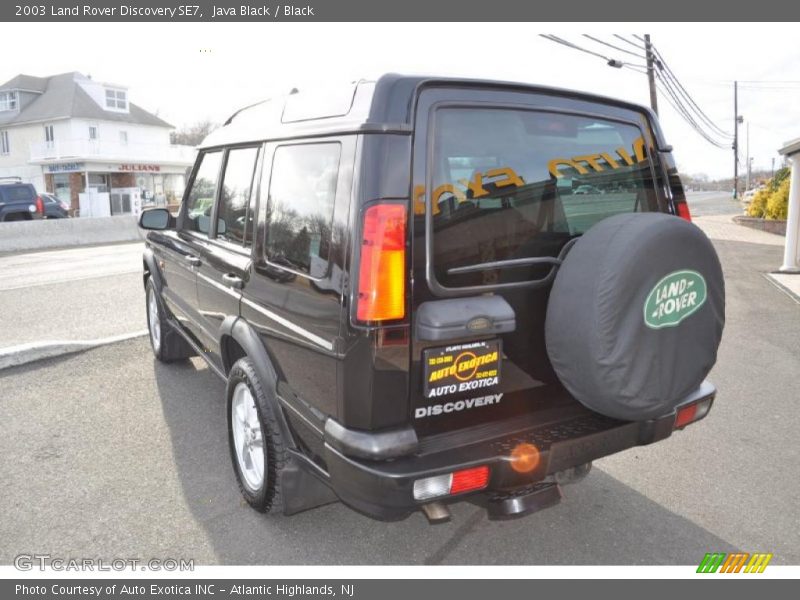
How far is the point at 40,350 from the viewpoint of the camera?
583 cm

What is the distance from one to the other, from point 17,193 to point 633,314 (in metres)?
24.6

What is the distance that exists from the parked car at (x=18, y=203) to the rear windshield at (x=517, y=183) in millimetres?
23525

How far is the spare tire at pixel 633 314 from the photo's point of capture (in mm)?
2430

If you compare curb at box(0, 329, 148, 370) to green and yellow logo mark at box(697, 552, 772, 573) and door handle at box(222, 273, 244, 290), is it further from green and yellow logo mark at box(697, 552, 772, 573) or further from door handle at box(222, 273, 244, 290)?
A: green and yellow logo mark at box(697, 552, 772, 573)

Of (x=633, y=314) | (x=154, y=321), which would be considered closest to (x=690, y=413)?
(x=633, y=314)

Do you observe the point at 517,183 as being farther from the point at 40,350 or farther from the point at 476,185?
the point at 40,350

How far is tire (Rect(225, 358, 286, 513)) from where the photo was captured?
3.01 metres

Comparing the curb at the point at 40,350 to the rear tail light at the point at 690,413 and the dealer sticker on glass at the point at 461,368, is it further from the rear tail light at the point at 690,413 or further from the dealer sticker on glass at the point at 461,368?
the rear tail light at the point at 690,413

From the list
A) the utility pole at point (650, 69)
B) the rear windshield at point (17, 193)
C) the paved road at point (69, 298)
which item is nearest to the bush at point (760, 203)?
the utility pole at point (650, 69)

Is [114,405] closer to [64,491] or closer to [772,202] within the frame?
[64,491]

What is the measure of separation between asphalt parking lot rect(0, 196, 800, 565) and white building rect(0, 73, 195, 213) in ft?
134

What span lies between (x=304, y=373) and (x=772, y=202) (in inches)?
884

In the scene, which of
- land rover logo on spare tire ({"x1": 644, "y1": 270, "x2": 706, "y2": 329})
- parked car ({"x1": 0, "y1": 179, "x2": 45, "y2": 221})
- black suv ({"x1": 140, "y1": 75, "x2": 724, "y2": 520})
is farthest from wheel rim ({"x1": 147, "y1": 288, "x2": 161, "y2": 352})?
parked car ({"x1": 0, "y1": 179, "x2": 45, "y2": 221})

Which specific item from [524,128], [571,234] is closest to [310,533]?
[571,234]
